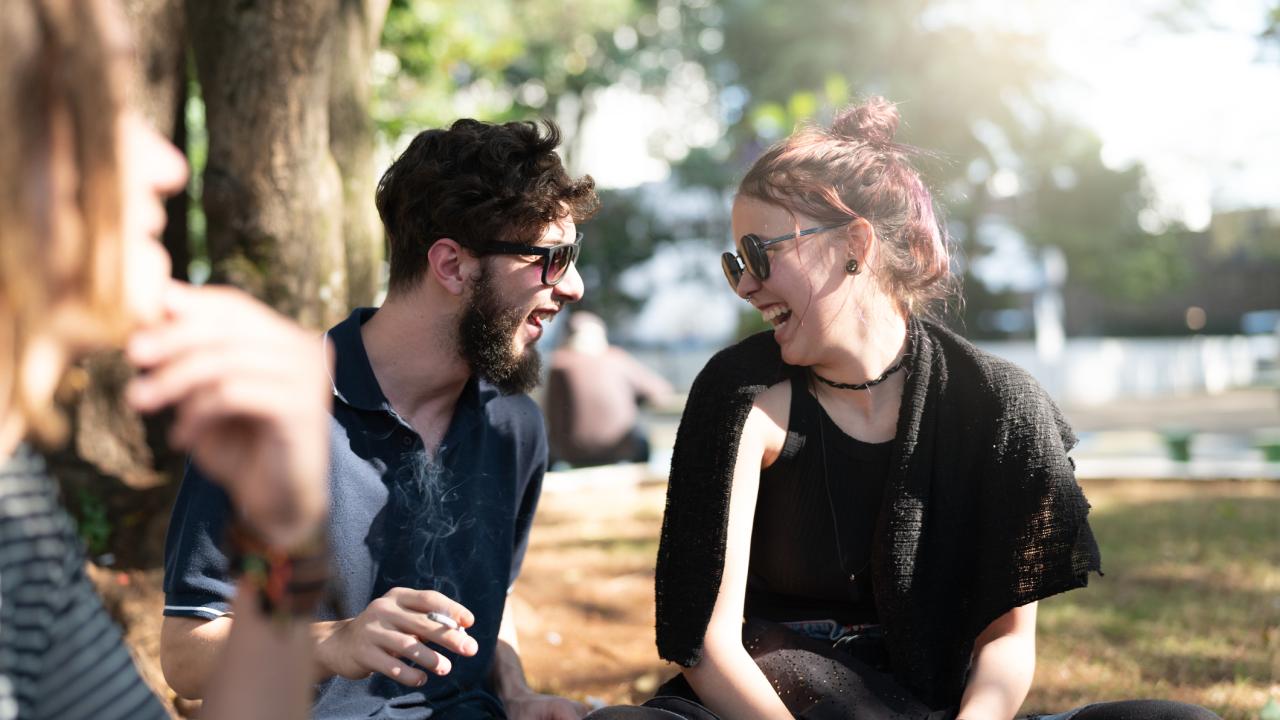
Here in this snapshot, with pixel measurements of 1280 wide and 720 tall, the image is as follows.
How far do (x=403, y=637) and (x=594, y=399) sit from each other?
27.7 ft

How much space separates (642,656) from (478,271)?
3031 mm

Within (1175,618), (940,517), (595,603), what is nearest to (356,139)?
(595,603)

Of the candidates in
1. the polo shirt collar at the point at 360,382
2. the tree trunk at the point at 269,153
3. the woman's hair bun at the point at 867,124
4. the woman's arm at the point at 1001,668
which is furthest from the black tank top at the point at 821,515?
the tree trunk at the point at 269,153

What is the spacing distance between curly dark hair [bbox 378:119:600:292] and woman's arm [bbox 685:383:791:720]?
0.82 metres

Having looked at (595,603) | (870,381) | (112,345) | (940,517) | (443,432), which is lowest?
(595,603)

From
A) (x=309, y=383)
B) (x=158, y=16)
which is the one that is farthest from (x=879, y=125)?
(x=158, y=16)

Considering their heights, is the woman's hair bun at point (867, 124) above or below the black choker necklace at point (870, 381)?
above

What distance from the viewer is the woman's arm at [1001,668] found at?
2.74 metres

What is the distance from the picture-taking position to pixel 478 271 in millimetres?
3162

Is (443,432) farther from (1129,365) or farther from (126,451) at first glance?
(1129,365)

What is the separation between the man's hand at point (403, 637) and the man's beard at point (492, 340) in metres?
0.97

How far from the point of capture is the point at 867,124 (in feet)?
10.1

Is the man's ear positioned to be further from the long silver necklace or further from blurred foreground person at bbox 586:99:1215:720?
the long silver necklace

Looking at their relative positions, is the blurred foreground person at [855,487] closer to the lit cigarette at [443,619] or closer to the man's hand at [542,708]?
the man's hand at [542,708]
